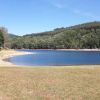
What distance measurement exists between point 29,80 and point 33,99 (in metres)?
4.65

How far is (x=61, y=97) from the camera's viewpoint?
1295cm

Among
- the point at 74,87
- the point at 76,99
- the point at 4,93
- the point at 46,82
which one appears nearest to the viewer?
the point at 76,99

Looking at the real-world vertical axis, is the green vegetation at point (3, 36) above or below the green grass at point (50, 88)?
above

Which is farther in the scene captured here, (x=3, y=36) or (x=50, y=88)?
(x=3, y=36)

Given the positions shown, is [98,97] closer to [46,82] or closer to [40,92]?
[40,92]

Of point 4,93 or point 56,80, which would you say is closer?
point 4,93

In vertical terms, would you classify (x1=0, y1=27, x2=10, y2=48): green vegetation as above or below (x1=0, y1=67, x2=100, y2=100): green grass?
above

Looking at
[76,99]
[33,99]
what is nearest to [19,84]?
[33,99]

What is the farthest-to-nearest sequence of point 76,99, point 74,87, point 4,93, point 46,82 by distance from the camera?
point 46,82, point 74,87, point 4,93, point 76,99

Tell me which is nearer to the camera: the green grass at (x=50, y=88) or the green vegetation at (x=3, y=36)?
the green grass at (x=50, y=88)

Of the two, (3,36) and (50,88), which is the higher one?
(3,36)

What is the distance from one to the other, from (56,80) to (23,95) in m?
4.18

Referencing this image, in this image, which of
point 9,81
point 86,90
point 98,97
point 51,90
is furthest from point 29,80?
point 98,97

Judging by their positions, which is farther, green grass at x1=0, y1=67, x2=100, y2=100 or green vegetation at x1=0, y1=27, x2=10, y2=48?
green vegetation at x1=0, y1=27, x2=10, y2=48
